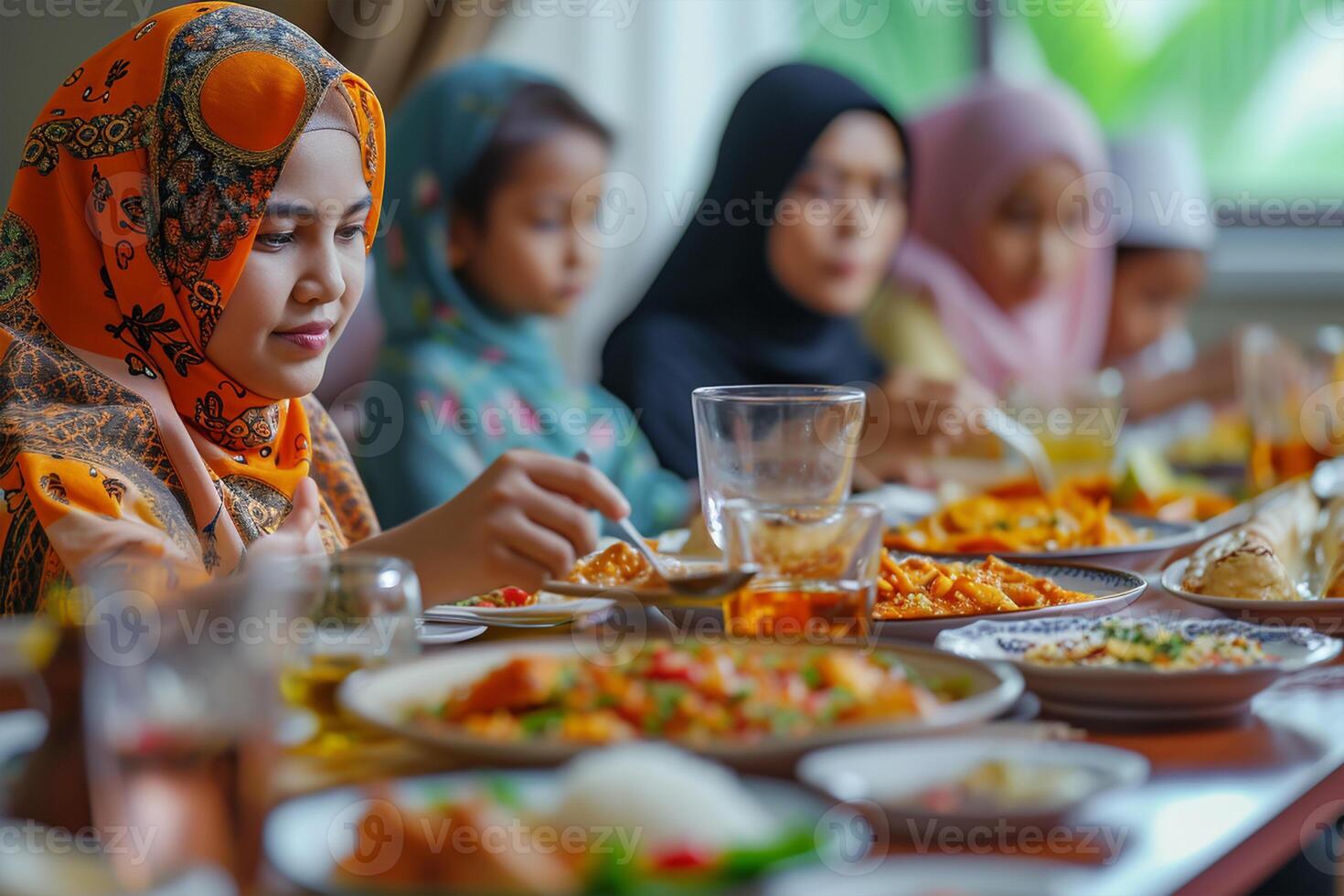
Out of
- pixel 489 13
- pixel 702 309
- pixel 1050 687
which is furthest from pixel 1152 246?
pixel 1050 687

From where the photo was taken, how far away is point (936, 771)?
590mm

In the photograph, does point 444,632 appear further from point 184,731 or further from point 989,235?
point 989,235

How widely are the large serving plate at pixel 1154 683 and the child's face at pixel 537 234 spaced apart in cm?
144

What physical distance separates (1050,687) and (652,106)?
10.4ft

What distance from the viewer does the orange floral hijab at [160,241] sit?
1058 mm

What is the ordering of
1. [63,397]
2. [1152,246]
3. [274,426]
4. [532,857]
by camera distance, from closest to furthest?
[532,857] < [63,397] < [274,426] < [1152,246]

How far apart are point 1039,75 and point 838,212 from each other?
238 cm

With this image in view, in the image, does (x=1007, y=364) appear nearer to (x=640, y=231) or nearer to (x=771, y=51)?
(x=640, y=231)

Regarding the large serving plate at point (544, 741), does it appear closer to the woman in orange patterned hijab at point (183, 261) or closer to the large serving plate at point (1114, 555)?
the woman in orange patterned hijab at point (183, 261)

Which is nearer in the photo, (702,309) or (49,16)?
(49,16)

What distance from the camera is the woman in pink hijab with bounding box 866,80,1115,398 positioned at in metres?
2.91

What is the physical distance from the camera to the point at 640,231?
12.5 ft

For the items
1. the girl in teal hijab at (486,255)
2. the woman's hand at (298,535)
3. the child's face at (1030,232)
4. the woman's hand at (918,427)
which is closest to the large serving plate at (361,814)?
the woman's hand at (298,535)

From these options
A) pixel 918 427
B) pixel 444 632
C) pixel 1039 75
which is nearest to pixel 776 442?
pixel 444 632
